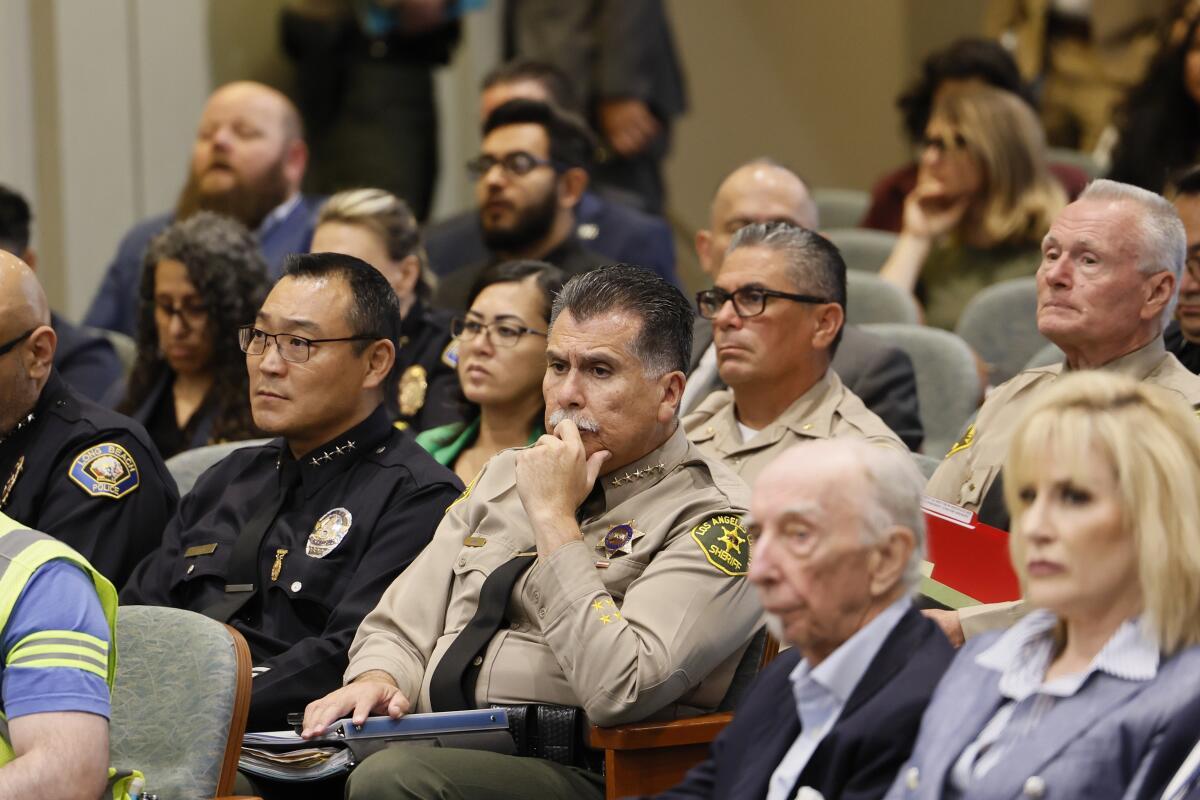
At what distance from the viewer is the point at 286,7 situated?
22.0ft

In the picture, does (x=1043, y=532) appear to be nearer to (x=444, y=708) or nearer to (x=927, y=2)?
(x=444, y=708)

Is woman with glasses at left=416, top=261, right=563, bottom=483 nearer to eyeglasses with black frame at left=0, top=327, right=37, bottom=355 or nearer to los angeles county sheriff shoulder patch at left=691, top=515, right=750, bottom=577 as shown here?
eyeglasses with black frame at left=0, top=327, right=37, bottom=355

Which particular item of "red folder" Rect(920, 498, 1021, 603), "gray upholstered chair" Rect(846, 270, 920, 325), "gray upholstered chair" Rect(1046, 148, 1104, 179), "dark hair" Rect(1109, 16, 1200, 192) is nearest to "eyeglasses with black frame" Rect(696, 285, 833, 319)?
"red folder" Rect(920, 498, 1021, 603)

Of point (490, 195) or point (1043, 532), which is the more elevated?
point (1043, 532)

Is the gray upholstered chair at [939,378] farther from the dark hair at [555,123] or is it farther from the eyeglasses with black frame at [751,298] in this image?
the dark hair at [555,123]

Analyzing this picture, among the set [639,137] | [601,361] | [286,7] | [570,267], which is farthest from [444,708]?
[286,7]

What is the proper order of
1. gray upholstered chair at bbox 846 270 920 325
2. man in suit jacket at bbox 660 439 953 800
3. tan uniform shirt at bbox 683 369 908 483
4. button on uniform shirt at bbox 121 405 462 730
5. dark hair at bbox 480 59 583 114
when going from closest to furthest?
man in suit jacket at bbox 660 439 953 800, button on uniform shirt at bbox 121 405 462 730, tan uniform shirt at bbox 683 369 908 483, gray upholstered chair at bbox 846 270 920 325, dark hair at bbox 480 59 583 114

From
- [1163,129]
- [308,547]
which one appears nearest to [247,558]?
[308,547]

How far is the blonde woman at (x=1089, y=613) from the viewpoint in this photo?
72.1 inches

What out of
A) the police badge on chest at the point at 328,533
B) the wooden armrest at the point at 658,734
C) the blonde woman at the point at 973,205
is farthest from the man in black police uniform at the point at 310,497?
the blonde woman at the point at 973,205

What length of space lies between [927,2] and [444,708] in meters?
6.38

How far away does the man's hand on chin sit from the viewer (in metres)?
2.69

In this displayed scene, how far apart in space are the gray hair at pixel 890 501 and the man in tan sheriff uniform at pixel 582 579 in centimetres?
58

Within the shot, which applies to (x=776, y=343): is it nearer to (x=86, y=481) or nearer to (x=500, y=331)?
(x=500, y=331)
